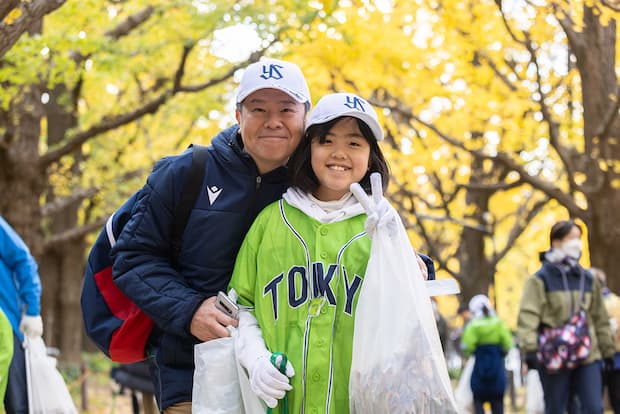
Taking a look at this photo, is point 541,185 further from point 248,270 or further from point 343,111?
point 248,270

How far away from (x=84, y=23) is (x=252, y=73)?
7.83m

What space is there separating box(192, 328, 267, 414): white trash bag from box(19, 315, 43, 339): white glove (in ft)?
10.0

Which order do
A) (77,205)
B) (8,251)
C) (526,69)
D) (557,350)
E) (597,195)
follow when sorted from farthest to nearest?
1. (77,205)
2. (526,69)
3. (597,195)
4. (557,350)
5. (8,251)

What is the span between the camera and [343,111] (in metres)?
3.35

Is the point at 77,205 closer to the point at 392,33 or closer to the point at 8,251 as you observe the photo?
the point at 392,33

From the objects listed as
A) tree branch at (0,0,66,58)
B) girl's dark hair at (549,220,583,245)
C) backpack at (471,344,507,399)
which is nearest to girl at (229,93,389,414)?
tree branch at (0,0,66,58)

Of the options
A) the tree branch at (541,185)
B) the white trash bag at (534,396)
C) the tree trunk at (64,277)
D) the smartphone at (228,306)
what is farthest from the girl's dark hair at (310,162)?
the tree trunk at (64,277)

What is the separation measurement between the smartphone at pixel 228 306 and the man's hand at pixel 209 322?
0.05 ft

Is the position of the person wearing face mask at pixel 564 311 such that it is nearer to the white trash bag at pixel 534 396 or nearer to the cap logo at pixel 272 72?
the white trash bag at pixel 534 396

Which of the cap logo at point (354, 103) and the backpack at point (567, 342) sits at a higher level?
the cap logo at point (354, 103)

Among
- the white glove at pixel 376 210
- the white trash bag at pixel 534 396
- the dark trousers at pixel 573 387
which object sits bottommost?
the white trash bag at pixel 534 396

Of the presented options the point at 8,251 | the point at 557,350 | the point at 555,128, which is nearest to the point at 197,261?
the point at 8,251

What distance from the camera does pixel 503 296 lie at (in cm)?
5106

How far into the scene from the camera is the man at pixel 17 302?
5.79m
